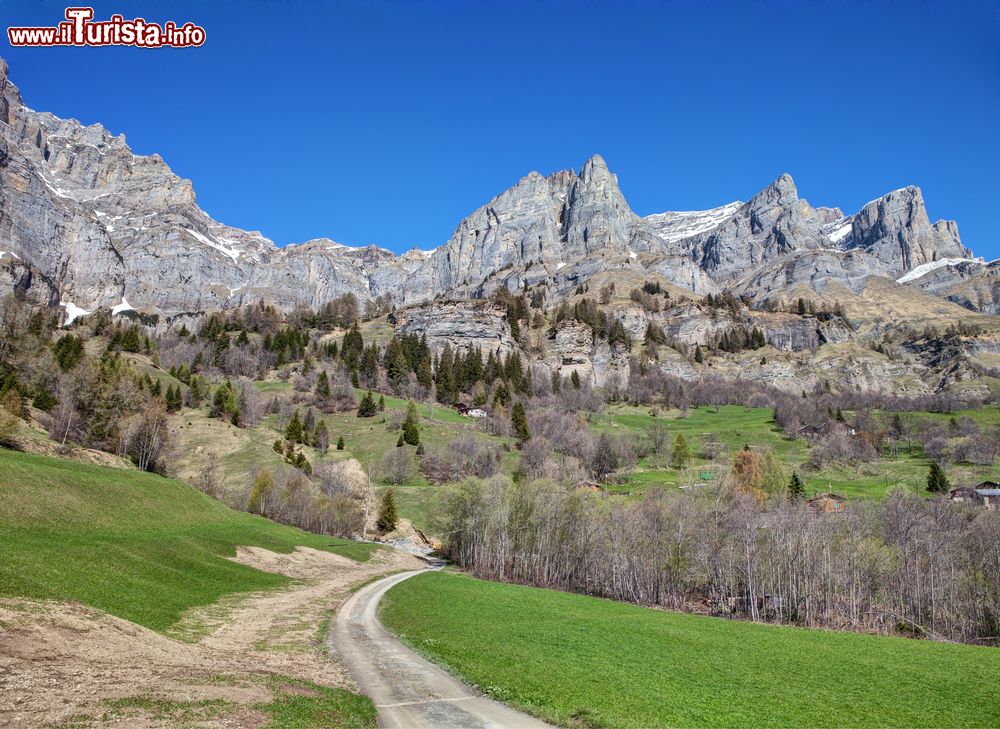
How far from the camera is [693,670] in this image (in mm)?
22344

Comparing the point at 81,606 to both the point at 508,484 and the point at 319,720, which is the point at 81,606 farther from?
the point at 508,484

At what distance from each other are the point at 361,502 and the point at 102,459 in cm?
3812

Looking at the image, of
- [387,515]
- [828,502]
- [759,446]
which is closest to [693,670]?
[828,502]

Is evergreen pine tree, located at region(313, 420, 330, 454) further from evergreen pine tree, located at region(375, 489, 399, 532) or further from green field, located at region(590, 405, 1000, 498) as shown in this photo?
green field, located at region(590, 405, 1000, 498)

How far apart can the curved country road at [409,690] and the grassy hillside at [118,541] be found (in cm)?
831

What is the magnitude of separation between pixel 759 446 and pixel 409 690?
446ft

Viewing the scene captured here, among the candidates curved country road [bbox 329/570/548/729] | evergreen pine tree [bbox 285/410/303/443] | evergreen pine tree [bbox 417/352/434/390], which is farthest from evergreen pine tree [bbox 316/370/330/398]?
curved country road [bbox 329/570/548/729]

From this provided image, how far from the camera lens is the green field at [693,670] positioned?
16.9 m

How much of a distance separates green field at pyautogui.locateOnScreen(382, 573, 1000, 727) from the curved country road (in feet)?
2.58

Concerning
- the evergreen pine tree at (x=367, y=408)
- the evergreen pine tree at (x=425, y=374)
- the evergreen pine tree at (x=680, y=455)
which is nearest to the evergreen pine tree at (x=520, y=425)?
the evergreen pine tree at (x=680, y=455)

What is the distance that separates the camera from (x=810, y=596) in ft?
167

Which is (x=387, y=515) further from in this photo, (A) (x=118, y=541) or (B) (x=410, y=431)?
(A) (x=118, y=541)

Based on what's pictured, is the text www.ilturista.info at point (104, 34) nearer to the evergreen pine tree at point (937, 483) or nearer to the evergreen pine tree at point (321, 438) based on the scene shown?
the evergreen pine tree at point (321, 438)

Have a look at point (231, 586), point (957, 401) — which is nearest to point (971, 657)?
point (231, 586)
